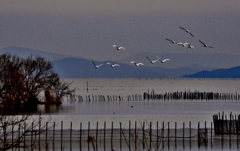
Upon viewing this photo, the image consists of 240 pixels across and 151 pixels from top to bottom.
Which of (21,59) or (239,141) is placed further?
(21,59)

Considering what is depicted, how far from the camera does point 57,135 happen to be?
46281mm

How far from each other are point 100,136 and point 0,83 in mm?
40123

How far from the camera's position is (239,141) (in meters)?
43.9

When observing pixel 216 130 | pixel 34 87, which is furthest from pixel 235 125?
pixel 34 87

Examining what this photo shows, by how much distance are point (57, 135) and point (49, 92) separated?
176 feet

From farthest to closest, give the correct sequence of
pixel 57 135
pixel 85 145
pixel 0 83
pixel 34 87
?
pixel 34 87, pixel 0 83, pixel 57 135, pixel 85 145

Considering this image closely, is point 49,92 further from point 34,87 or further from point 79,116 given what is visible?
point 79,116

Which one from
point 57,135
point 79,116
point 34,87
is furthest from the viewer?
point 34,87

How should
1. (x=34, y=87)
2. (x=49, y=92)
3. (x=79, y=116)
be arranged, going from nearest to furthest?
(x=79, y=116) < (x=34, y=87) < (x=49, y=92)

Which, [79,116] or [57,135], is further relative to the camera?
[79,116]

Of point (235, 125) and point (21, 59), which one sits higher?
point (21, 59)

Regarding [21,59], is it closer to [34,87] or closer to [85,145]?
[34,87]

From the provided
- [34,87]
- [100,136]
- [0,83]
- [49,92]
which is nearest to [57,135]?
[100,136]

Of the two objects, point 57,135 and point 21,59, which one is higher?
point 21,59
